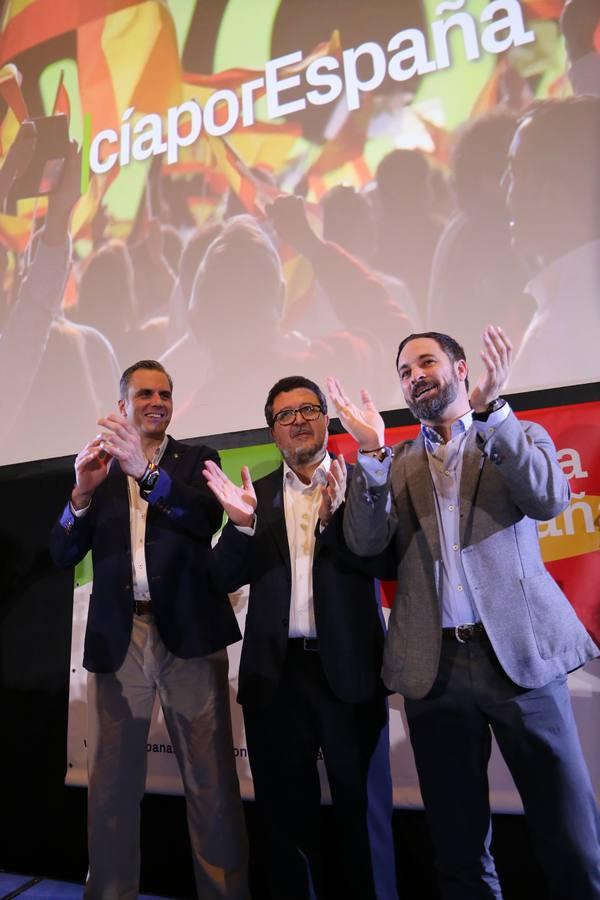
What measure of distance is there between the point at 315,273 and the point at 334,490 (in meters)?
1.23

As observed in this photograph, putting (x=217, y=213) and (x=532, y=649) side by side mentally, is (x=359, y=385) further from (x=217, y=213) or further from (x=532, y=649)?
(x=532, y=649)

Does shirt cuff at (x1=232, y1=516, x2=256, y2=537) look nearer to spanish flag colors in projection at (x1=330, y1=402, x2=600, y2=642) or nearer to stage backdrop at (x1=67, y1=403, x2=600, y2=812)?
stage backdrop at (x1=67, y1=403, x2=600, y2=812)

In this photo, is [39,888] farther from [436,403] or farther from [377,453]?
[436,403]

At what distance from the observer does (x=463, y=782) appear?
1.62 metres

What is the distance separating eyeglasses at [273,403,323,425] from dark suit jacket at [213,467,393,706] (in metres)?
0.28

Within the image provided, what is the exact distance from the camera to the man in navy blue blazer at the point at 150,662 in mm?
2092

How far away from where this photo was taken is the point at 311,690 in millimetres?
1890

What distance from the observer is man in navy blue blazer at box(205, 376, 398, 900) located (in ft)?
5.94

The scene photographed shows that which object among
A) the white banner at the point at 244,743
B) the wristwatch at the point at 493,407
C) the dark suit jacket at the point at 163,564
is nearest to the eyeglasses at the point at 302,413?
the dark suit jacket at the point at 163,564

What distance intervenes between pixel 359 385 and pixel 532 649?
1346mm

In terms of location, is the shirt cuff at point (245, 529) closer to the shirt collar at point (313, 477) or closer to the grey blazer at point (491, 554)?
the shirt collar at point (313, 477)

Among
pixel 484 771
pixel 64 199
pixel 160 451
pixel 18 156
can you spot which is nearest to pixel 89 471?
pixel 160 451

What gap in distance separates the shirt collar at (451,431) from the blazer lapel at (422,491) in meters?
0.03

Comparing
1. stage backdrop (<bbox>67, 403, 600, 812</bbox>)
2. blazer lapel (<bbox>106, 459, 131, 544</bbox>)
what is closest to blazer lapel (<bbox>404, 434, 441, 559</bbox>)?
stage backdrop (<bbox>67, 403, 600, 812</bbox>)
